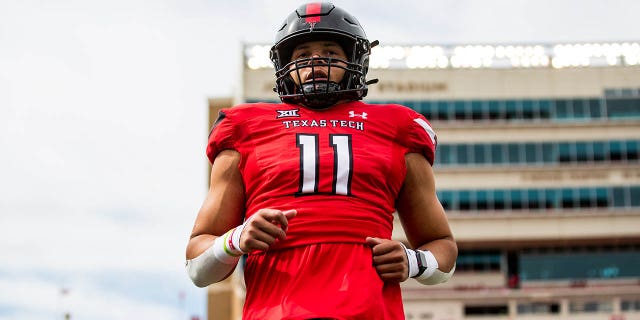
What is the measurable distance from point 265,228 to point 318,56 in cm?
89

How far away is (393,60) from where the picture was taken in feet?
165

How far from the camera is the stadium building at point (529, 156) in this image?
4959 centimetres

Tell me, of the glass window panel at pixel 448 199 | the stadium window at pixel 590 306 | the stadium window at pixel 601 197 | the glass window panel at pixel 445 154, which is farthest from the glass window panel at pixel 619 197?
the glass window panel at pixel 445 154

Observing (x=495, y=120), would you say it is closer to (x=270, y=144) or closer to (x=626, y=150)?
(x=626, y=150)

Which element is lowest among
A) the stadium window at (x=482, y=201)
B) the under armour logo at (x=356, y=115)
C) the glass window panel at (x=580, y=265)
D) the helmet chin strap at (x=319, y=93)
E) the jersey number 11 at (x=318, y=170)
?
the glass window panel at (x=580, y=265)

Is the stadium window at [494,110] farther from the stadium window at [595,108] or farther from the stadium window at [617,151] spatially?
the stadium window at [617,151]

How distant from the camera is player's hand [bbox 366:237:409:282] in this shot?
11.3 ft

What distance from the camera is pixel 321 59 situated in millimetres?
3777

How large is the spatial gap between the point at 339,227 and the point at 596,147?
161ft

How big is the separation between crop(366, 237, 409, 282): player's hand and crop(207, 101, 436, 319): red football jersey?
5 cm

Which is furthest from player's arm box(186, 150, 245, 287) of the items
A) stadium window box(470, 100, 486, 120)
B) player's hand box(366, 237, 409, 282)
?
stadium window box(470, 100, 486, 120)

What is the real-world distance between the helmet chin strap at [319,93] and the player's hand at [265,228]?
25.2 inches

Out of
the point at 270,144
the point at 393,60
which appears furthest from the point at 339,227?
the point at 393,60

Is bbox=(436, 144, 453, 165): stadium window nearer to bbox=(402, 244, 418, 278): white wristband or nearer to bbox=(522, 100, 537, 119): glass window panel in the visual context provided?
bbox=(522, 100, 537, 119): glass window panel
